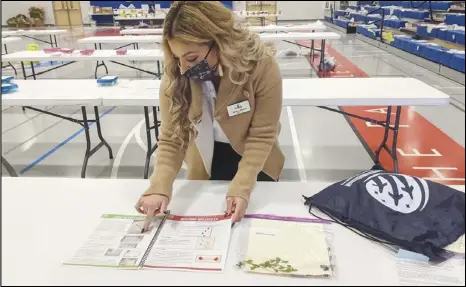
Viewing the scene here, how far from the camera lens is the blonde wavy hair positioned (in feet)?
3.20

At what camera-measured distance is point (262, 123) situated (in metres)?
1.20

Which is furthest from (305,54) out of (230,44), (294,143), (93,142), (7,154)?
(230,44)

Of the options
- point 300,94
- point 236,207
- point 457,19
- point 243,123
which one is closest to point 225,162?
point 243,123

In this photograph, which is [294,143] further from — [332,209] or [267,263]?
[267,263]

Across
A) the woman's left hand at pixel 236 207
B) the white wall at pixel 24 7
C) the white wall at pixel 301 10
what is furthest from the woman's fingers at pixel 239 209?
the white wall at pixel 24 7

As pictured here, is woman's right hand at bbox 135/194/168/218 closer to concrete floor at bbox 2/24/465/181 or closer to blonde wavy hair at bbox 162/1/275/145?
blonde wavy hair at bbox 162/1/275/145

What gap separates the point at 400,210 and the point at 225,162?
2.36ft

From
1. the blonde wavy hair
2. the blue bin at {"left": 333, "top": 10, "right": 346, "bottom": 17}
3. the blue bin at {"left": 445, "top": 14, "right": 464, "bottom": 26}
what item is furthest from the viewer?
the blue bin at {"left": 333, "top": 10, "right": 346, "bottom": 17}

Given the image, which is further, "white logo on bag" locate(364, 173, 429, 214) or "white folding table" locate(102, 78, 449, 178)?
"white folding table" locate(102, 78, 449, 178)

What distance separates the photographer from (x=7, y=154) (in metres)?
3.37

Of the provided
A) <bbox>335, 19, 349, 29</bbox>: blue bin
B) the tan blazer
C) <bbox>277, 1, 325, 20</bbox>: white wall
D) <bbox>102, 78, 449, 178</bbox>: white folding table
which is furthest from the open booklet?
<bbox>277, 1, 325, 20</bbox>: white wall

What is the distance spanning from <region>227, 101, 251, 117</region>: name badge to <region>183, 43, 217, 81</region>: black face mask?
11 centimetres

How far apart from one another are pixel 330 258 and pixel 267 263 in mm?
150

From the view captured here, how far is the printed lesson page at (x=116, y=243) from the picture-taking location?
0.88 m
